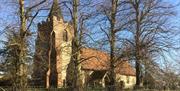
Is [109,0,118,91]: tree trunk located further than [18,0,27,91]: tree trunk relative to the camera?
Yes

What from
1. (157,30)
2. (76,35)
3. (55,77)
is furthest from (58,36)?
(76,35)

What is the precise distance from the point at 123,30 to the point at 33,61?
8.77m

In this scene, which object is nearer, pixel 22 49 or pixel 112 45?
pixel 22 49

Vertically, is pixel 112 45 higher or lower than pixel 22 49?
higher

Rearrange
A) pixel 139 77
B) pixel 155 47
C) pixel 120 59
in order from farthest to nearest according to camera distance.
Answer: pixel 139 77 < pixel 155 47 < pixel 120 59

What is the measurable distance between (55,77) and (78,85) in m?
39.5

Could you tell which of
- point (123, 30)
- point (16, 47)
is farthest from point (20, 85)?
point (123, 30)

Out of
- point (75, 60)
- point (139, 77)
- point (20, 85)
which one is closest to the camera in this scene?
point (20, 85)

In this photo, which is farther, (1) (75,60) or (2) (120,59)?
(2) (120,59)

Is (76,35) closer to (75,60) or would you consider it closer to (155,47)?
(75,60)

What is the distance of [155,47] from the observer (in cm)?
3972

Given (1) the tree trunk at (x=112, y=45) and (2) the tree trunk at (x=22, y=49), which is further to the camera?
(1) the tree trunk at (x=112, y=45)

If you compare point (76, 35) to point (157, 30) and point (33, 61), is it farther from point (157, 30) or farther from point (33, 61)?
point (157, 30)

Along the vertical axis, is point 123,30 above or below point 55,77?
above
